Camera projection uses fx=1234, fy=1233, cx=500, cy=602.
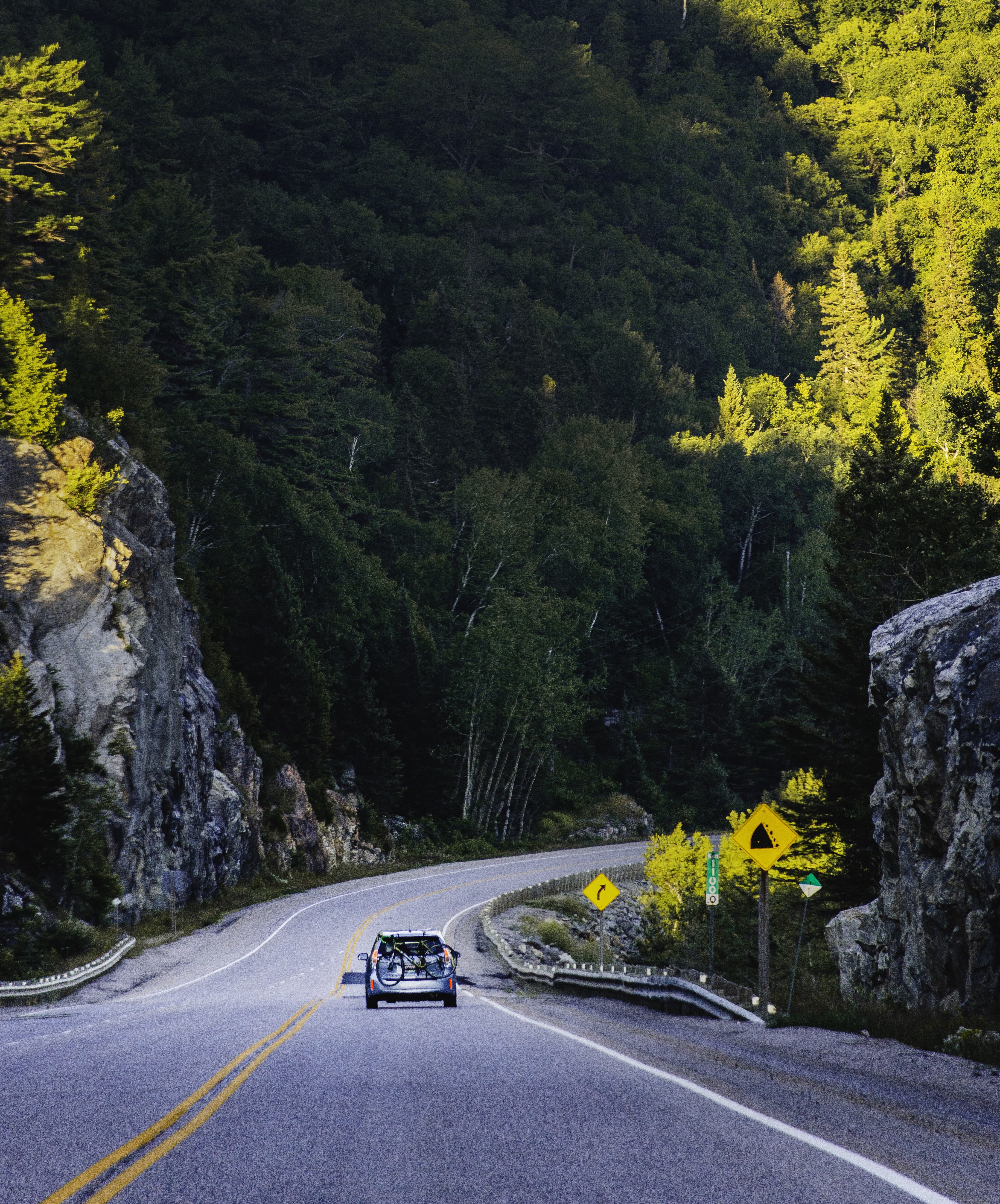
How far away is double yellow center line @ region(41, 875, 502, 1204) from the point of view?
5.69 meters

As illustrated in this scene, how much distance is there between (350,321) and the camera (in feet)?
263

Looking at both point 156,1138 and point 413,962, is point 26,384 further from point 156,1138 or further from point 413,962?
point 156,1138

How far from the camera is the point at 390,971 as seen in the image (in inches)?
792

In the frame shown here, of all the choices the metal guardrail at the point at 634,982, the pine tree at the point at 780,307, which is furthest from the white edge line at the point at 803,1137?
the pine tree at the point at 780,307

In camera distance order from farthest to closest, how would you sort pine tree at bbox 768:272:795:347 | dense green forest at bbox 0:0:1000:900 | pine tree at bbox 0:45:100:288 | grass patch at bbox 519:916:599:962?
pine tree at bbox 768:272:795:347
dense green forest at bbox 0:0:1000:900
pine tree at bbox 0:45:100:288
grass patch at bbox 519:916:599:962

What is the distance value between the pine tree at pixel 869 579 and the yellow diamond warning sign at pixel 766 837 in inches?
676

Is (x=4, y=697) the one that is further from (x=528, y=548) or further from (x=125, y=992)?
(x=528, y=548)

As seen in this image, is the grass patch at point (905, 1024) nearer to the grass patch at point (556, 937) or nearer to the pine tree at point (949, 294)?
the grass patch at point (556, 937)

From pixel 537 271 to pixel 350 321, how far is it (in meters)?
45.0

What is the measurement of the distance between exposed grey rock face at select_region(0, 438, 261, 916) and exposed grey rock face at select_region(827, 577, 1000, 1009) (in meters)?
24.9

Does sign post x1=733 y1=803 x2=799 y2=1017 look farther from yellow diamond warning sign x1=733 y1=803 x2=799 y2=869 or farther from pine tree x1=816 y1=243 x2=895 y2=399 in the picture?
pine tree x1=816 y1=243 x2=895 y2=399

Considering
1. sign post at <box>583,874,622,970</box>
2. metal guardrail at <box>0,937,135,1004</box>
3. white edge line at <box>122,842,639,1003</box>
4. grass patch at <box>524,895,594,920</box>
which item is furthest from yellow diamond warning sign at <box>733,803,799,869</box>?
grass patch at <box>524,895,594,920</box>

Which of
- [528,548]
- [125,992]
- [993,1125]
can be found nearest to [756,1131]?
[993,1125]

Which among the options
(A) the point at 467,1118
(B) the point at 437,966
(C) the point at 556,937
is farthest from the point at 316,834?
(A) the point at 467,1118
